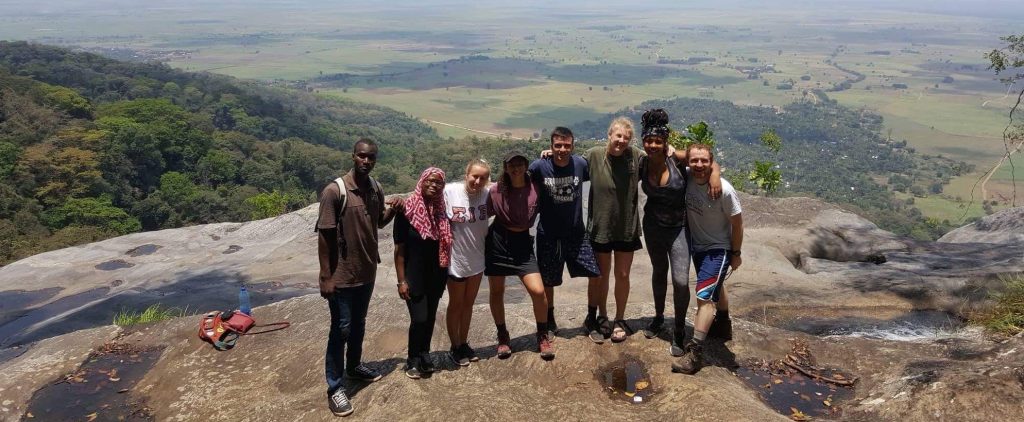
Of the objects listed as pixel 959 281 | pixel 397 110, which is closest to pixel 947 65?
pixel 397 110

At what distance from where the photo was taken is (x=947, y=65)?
177500mm

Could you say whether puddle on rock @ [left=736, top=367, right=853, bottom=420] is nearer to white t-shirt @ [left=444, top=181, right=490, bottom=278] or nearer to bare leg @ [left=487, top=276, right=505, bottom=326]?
bare leg @ [left=487, top=276, right=505, bottom=326]

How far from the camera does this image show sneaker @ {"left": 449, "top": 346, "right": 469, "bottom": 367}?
224 inches

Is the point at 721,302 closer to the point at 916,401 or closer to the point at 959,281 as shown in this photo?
the point at 916,401

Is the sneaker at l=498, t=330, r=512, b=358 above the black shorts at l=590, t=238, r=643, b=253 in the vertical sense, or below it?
below

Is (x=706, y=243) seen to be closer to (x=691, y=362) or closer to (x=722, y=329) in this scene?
(x=691, y=362)

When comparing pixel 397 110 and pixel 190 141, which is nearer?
pixel 190 141

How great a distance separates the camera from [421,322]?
212 inches

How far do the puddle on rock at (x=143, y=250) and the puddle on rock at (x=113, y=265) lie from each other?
572 millimetres

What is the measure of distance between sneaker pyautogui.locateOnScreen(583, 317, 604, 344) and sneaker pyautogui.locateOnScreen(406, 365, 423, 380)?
168 cm

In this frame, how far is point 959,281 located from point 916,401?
447 cm

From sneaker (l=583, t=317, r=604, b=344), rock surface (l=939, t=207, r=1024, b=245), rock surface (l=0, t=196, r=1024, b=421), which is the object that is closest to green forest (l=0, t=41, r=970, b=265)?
rock surface (l=939, t=207, r=1024, b=245)

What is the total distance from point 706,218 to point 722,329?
1.43 meters

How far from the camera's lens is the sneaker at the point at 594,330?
5.90 meters
